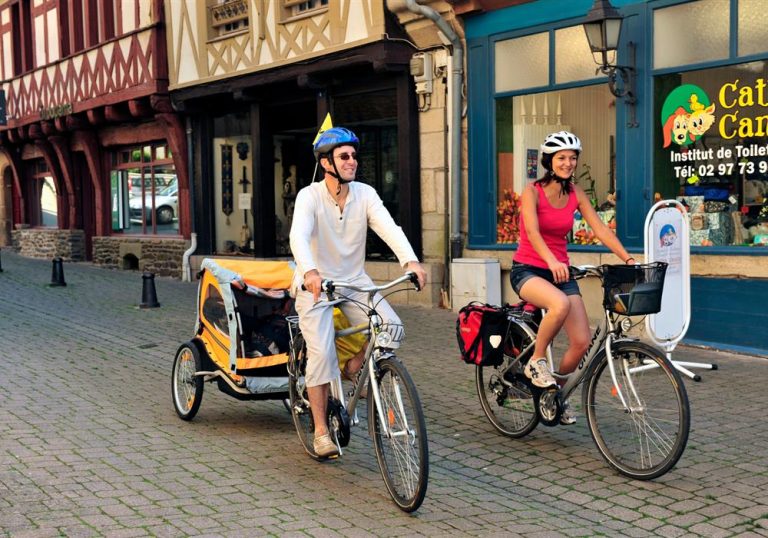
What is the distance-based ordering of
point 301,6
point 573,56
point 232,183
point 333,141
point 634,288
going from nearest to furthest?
point 634,288
point 333,141
point 573,56
point 301,6
point 232,183

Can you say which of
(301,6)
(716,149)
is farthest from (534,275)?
(301,6)

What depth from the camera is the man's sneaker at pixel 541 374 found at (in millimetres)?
5633

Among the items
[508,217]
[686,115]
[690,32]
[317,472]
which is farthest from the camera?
[508,217]

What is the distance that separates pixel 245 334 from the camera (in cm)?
633

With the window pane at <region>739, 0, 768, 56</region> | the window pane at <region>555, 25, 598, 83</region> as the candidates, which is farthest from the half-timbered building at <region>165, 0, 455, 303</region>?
the window pane at <region>739, 0, 768, 56</region>

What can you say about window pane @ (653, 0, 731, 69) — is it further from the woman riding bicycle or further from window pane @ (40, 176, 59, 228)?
window pane @ (40, 176, 59, 228)

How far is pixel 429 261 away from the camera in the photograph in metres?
13.6

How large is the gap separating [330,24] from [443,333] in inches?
218

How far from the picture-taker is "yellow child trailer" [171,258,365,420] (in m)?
6.27

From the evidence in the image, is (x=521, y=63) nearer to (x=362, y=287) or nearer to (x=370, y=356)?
(x=362, y=287)

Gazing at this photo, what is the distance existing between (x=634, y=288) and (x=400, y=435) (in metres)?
1.41

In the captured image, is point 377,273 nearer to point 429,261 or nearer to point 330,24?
point 429,261

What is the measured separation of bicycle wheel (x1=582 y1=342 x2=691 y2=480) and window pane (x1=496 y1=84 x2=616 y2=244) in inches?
236

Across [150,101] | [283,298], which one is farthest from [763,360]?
[150,101]
